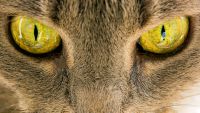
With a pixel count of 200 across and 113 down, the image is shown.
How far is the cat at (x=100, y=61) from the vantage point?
3.80ft

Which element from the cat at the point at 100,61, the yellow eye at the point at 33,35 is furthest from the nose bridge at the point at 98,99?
the yellow eye at the point at 33,35

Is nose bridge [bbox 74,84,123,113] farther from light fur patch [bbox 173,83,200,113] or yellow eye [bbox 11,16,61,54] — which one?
light fur patch [bbox 173,83,200,113]

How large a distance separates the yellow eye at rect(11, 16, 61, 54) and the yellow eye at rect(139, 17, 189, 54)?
0.24m

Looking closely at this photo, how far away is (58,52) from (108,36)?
199mm

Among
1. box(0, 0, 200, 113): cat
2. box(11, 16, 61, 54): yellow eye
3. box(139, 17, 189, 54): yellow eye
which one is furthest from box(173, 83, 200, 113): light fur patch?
box(11, 16, 61, 54): yellow eye

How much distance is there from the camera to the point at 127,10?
1129 mm

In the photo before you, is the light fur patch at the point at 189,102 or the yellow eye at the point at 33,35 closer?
the yellow eye at the point at 33,35

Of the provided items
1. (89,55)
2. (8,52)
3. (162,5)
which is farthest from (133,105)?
(8,52)

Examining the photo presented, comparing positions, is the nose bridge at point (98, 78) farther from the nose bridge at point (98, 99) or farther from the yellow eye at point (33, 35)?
the yellow eye at point (33, 35)

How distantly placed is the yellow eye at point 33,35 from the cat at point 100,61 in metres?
0.02

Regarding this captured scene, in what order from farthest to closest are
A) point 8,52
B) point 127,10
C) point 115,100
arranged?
1. point 8,52
2. point 115,100
3. point 127,10

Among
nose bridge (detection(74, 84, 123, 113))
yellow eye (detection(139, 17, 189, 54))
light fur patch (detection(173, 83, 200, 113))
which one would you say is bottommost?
light fur patch (detection(173, 83, 200, 113))

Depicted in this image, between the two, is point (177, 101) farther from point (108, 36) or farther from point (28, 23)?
point (28, 23)

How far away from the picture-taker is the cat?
116 centimetres
